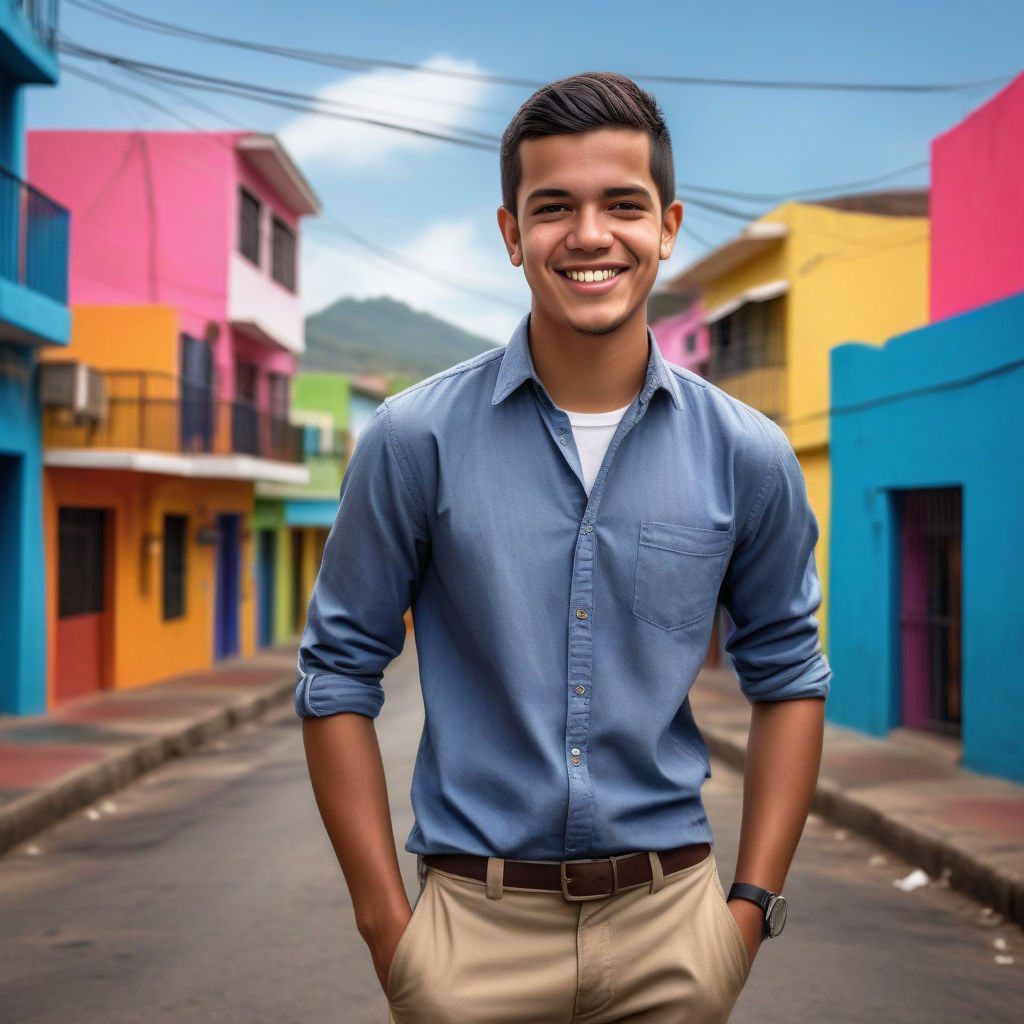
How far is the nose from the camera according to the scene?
6.00 feet

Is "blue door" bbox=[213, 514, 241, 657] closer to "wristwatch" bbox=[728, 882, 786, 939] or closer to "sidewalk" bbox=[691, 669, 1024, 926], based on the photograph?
"sidewalk" bbox=[691, 669, 1024, 926]

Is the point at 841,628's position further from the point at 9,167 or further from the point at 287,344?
the point at 287,344

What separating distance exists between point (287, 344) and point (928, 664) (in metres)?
16.2

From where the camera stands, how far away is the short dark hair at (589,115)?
5.98ft

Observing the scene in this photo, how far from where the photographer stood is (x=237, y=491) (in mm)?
24047

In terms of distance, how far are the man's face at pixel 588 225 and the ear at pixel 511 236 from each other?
8 centimetres

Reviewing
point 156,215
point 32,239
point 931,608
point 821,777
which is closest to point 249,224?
point 156,215

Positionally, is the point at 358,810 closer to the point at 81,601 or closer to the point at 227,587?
the point at 81,601

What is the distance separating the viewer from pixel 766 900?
1.91 meters

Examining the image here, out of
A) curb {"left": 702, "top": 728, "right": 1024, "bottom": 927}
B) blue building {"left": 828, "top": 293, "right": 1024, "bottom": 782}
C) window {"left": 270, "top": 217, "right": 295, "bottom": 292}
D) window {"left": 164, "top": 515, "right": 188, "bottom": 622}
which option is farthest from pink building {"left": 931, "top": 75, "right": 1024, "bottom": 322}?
window {"left": 270, "top": 217, "right": 295, "bottom": 292}

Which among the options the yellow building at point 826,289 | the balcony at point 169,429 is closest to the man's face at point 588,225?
the balcony at point 169,429

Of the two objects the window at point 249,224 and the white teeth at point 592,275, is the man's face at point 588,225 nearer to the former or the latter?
the white teeth at point 592,275

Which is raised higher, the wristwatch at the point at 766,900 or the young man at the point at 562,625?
the young man at the point at 562,625

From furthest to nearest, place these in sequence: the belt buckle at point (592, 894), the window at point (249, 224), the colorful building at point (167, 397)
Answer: the window at point (249, 224)
the colorful building at point (167, 397)
the belt buckle at point (592, 894)
